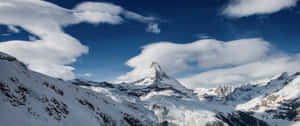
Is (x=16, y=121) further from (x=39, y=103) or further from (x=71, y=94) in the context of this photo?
(x=71, y=94)

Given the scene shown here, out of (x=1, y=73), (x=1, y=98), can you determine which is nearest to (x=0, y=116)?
(x=1, y=98)

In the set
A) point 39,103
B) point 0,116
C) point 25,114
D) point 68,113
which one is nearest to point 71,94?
point 68,113

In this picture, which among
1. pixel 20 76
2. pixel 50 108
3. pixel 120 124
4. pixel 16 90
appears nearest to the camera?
pixel 16 90

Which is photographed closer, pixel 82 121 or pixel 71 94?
pixel 82 121

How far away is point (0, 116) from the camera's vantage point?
21188 millimetres

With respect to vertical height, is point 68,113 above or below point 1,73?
below

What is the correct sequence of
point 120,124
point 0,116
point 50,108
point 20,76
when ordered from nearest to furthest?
point 0,116 → point 50,108 → point 20,76 → point 120,124

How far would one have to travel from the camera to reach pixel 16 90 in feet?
89.2

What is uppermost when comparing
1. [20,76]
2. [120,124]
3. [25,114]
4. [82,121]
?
[20,76]

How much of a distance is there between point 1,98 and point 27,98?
12.8 ft

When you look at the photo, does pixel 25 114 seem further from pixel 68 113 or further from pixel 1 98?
pixel 68 113

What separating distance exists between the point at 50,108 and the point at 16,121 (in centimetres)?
725

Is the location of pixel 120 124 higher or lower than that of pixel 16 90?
lower

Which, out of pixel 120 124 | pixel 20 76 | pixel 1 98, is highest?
pixel 20 76
